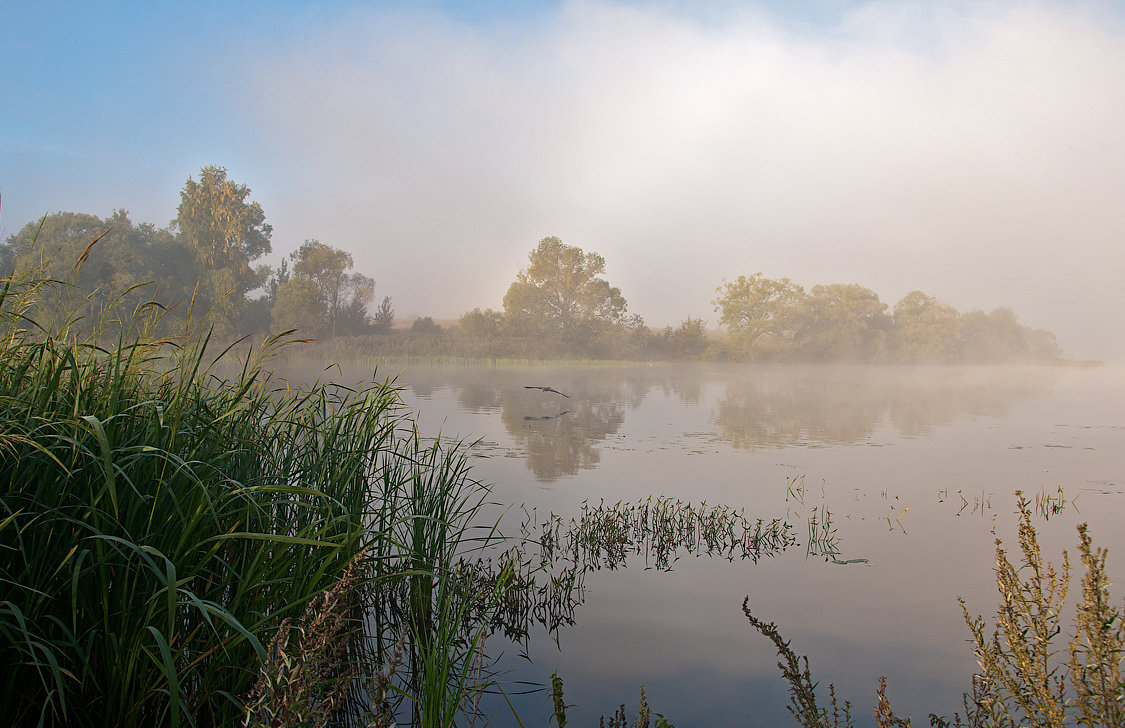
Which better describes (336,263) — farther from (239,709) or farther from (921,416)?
(239,709)

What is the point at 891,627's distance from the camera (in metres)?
3.57

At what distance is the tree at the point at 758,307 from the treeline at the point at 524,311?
74mm

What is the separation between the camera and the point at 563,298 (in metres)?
40.5

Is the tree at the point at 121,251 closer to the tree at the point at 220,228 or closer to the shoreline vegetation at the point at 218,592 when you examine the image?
the tree at the point at 220,228

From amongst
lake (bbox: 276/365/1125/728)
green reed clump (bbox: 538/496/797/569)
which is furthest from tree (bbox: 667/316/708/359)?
green reed clump (bbox: 538/496/797/569)

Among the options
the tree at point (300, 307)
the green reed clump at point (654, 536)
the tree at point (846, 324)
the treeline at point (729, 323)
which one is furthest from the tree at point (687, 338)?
the green reed clump at point (654, 536)

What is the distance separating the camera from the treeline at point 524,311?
107 feet

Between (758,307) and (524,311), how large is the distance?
13.5 metres

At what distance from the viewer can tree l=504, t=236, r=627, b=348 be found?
3925 centimetres

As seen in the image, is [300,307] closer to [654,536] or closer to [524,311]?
[524,311]

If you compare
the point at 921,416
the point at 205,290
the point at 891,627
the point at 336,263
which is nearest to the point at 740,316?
the point at 336,263

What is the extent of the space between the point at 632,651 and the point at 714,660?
1.26ft

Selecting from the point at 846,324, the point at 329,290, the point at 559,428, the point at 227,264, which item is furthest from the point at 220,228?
the point at 846,324

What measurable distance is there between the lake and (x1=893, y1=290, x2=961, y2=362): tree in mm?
30235
